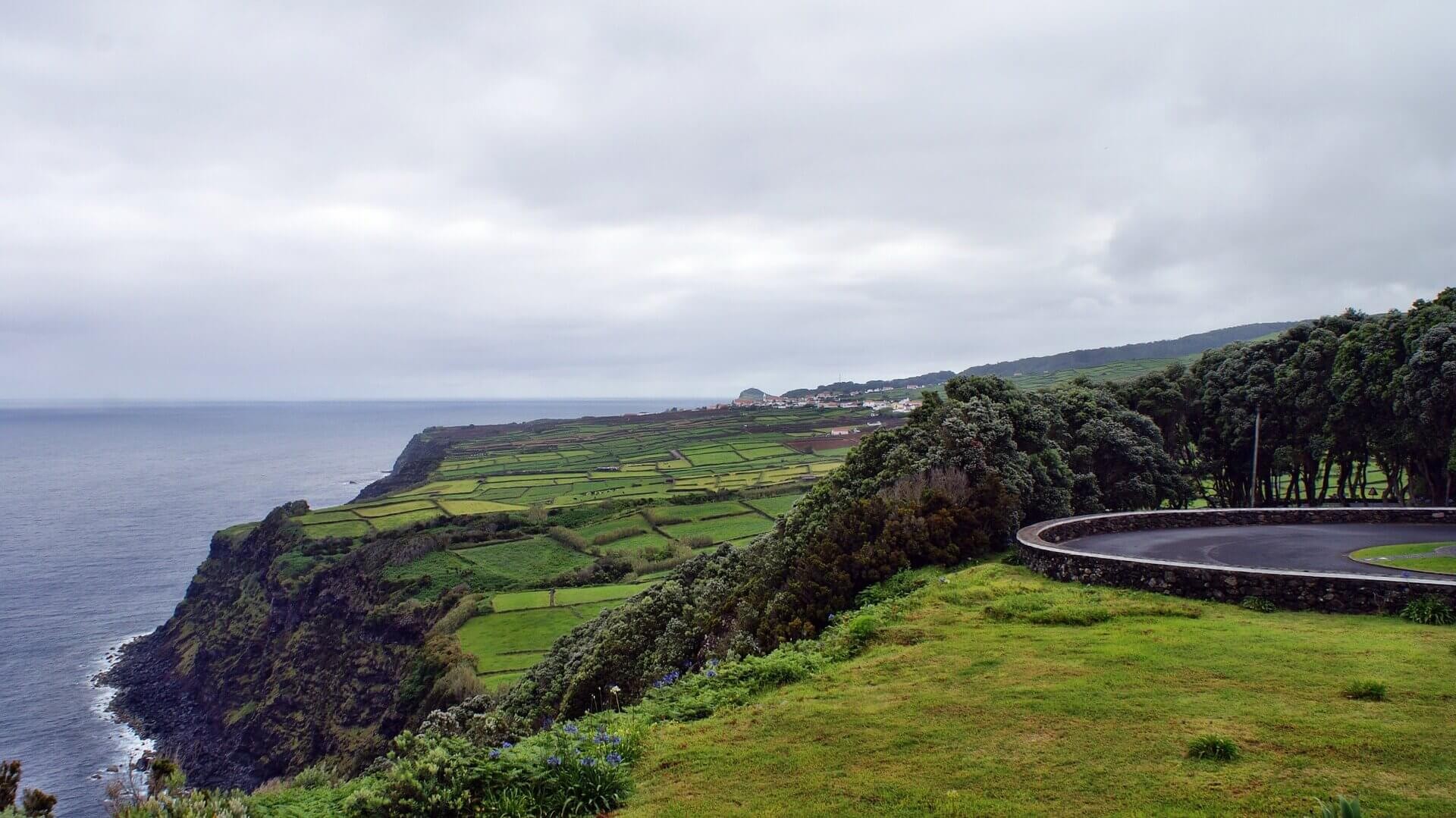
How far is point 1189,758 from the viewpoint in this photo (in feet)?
24.7

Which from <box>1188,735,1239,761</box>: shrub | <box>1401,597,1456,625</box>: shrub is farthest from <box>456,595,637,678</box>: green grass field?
<box>1188,735,1239,761</box>: shrub

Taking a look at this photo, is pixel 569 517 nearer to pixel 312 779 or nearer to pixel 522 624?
pixel 522 624

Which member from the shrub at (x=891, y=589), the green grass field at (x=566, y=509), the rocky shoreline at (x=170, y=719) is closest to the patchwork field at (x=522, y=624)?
the green grass field at (x=566, y=509)

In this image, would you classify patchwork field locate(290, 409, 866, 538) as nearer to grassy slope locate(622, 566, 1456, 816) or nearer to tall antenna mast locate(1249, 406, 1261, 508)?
tall antenna mast locate(1249, 406, 1261, 508)

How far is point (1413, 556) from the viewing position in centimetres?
1585

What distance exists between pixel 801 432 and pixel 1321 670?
109473mm

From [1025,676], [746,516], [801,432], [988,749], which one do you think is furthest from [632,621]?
[801,432]

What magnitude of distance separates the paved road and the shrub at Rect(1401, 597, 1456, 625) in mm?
2374

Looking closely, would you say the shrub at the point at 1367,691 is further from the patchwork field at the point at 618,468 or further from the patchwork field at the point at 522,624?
the patchwork field at the point at 618,468

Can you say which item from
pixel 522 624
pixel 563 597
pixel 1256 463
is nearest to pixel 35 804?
pixel 522 624

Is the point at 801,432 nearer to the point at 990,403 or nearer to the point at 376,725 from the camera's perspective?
the point at 376,725

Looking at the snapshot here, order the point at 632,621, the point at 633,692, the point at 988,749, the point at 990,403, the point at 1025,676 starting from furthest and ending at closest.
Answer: the point at 990,403
the point at 632,621
the point at 633,692
the point at 1025,676
the point at 988,749

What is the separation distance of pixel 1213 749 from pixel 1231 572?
810cm

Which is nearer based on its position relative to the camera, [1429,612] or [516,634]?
[1429,612]
